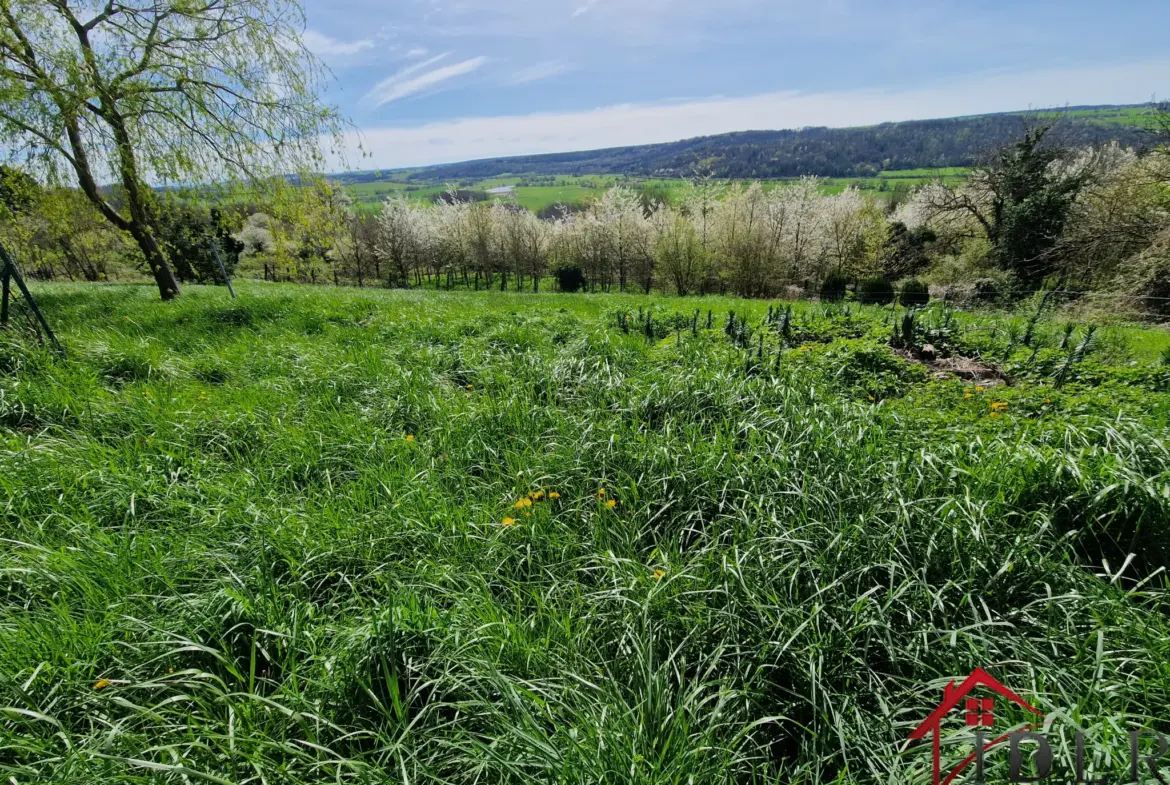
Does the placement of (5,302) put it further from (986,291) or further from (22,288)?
(986,291)

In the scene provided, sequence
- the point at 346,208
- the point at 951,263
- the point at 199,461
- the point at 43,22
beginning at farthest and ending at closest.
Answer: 1. the point at 951,263
2. the point at 346,208
3. the point at 43,22
4. the point at 199,461

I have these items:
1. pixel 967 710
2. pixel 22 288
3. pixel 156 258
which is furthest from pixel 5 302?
pixel 967 710

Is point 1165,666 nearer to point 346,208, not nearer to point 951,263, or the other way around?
point 346,208

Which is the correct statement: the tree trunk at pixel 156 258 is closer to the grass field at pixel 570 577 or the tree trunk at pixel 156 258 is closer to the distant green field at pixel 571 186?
the grass field at pixel 570 577

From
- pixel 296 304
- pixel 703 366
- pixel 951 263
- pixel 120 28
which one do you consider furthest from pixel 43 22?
pixel 951 263

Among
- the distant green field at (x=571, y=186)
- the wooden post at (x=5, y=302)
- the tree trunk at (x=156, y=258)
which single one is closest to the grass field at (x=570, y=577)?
the wooden post at (x=5, y=302)

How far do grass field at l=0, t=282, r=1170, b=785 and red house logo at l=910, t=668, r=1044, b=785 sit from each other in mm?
44

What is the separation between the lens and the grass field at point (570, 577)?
1568mm

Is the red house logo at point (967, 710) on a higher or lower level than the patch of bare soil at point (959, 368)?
higher

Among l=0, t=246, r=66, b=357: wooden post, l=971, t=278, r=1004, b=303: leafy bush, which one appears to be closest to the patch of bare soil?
l=0, t=246, r=66, b=357: wooden post

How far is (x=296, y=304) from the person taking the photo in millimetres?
9148

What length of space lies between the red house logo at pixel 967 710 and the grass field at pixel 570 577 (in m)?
0.04

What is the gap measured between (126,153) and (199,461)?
10314 millimetres

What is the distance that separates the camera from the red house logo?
55.8 inches
